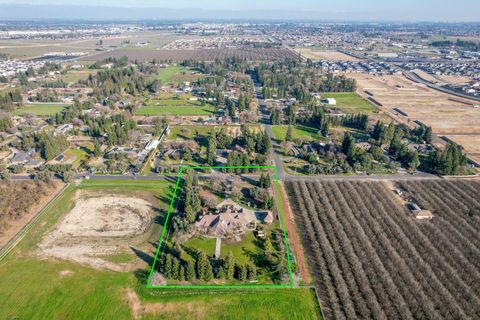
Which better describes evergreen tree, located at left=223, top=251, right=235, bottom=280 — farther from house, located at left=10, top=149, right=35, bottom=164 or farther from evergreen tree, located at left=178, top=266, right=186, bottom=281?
house, located at left=10, top=149, right=35, bottom=164

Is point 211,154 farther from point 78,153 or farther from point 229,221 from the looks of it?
point 78,153

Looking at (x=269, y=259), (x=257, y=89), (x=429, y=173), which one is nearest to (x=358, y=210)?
(x=269, y=259)

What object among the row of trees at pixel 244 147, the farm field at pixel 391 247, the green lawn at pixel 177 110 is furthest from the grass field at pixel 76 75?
the farm field at pixel 391 247

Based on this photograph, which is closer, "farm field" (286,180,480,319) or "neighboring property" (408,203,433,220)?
"farm field" (286,180,480,319)

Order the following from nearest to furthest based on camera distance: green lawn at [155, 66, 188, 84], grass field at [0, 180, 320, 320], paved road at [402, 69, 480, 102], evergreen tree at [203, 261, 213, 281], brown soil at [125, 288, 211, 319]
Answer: grass field at [0, 180, 320, 320] → brown soil at [125, 288, 211, 319] → evergreen tree at [203, 261, 213, 281] → paved road at [402, 69, 480, 102] → green lawn at [155, 66, 188, 84]

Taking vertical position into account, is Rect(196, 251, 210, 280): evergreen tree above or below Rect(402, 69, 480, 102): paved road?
below

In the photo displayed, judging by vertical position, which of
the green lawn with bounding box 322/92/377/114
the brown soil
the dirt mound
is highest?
the green lawn with bounding box 322/92/377/114

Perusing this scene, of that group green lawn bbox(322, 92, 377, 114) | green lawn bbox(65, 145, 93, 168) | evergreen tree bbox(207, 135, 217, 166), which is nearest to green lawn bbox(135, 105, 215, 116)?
green lawn bbox(65, 145, 93, 168)

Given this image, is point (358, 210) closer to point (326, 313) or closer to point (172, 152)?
point (326, 313)
